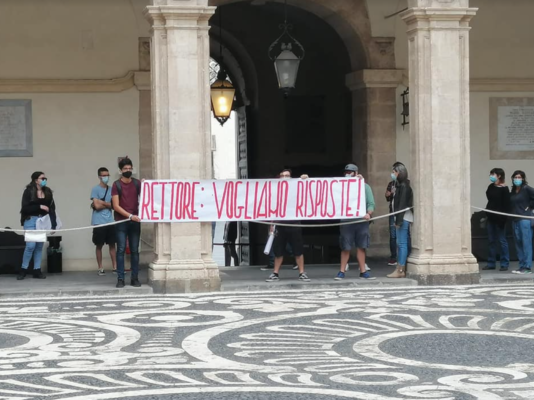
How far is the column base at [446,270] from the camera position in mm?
15023

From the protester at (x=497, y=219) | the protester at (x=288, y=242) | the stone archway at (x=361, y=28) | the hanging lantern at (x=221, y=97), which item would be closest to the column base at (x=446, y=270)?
the protester at (x=288, y=242)

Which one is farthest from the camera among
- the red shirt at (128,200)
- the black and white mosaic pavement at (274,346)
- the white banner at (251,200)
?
the red shirt at (128,200)

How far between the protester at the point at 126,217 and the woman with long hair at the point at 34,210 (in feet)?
5.94

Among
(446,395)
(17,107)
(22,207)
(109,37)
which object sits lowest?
(446,395)

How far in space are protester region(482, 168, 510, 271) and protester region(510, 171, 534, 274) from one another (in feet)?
0.47

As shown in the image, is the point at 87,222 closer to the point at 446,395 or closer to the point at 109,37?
the point at 109,37

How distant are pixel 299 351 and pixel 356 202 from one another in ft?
20.4

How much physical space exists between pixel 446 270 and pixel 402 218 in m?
0.95

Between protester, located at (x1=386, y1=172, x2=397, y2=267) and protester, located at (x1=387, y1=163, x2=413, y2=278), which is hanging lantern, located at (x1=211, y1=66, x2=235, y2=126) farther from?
protester, located at (x1=387, y1=163, x2=413, y2=278)

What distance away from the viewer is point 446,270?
49.4 feet

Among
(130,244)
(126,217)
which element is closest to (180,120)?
(126,217)

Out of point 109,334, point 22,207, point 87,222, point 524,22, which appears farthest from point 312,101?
point 109,334

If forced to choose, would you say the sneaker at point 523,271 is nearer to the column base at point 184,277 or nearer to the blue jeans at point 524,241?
the blue jeans at point 524,241

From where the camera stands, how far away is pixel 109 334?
1072 centimetres
